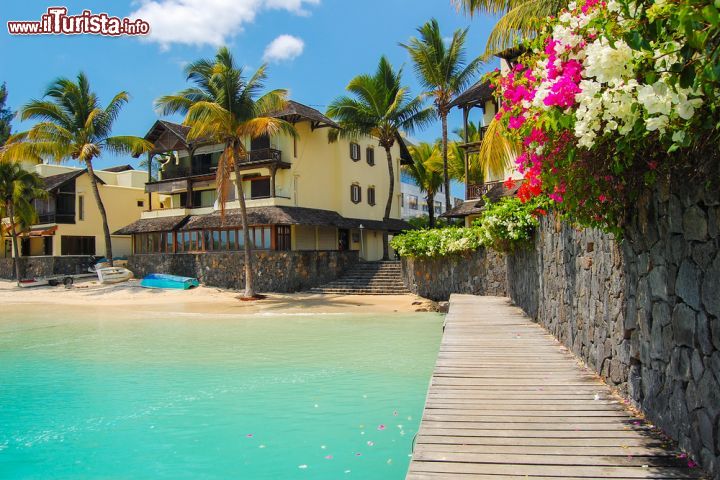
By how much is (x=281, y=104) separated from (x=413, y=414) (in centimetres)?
1859

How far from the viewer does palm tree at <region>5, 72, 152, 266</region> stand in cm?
2802

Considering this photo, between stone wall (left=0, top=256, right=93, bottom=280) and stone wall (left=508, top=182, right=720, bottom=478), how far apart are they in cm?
3664

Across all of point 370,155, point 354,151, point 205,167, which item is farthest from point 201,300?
point 370,155

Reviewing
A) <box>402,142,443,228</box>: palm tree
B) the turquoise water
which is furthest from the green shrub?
A: <box>402,142,443,228</box>: palm tree

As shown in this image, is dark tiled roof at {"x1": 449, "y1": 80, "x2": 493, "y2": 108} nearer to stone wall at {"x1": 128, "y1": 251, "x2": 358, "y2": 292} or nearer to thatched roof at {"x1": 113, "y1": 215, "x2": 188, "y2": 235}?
stone wall at {"x1": 128, "y1": 251, "x2": 358, "y2": 292}

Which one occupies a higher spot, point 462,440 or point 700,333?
point 700,333

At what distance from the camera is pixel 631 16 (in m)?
2.69

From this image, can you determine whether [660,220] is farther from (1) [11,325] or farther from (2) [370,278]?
(2) [370,278]

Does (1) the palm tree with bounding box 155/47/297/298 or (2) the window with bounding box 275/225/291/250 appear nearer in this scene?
(1) the palm tree with bounding box 155/47/297/298

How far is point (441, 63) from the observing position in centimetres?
2803

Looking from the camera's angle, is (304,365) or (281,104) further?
(281,104)

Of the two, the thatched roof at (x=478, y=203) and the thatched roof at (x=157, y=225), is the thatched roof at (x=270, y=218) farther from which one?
the thatched roof at (x=478, y=203)

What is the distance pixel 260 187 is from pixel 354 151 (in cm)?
703

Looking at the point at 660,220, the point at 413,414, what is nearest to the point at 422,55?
the point at 413,414
